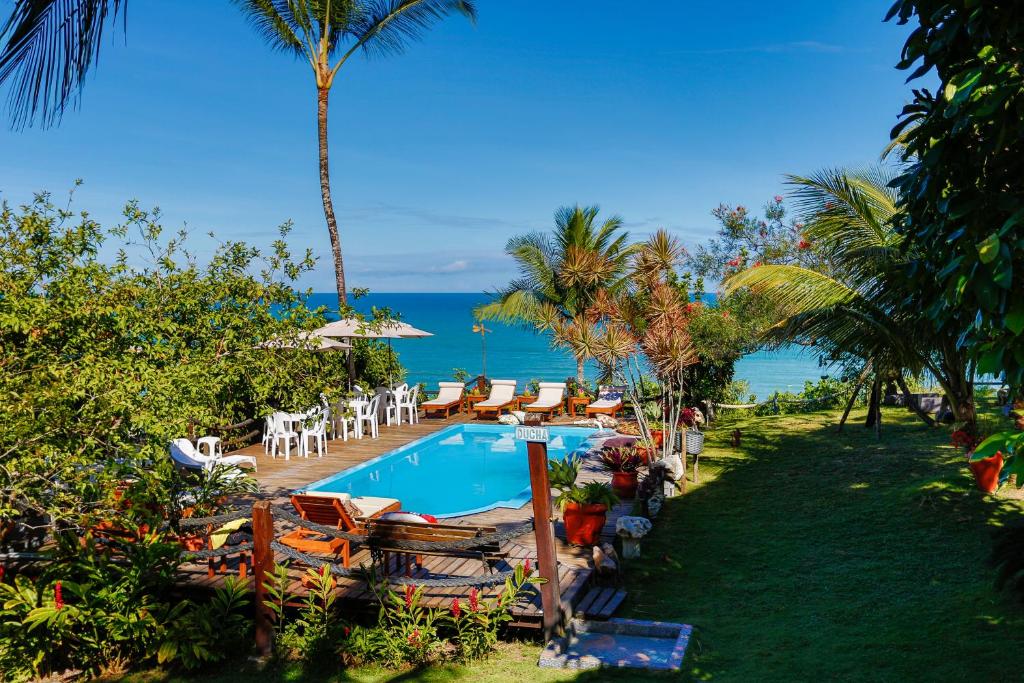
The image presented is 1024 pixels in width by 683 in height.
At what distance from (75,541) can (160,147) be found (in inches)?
1905

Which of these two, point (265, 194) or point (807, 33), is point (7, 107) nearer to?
point (807, 33)

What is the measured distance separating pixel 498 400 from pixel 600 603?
10.9 meters

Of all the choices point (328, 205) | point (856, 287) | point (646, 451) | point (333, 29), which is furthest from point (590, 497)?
point (333, 29)

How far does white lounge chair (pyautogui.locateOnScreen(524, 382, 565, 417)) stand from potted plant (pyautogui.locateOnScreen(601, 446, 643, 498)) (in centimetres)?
576

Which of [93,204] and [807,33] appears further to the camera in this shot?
[807,33]

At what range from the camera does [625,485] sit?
10125mm

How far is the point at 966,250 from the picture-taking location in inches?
106

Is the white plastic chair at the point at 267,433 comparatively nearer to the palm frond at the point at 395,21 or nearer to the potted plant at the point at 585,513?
the potted plant at the point at 585,513

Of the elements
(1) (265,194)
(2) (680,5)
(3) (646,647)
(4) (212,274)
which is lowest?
(3) (646,647)

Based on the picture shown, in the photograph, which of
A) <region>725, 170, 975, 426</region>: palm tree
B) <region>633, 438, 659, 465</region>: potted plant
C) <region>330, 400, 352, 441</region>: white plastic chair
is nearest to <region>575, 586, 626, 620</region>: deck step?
<region>633, 438, 659, 465</region>: potted plant

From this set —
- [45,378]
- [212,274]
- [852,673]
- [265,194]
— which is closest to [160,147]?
[212,274]

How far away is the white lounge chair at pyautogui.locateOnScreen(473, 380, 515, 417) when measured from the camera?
1727 cm

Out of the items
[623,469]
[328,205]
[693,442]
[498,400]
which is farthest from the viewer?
[328,205]

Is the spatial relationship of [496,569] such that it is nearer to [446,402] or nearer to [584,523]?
[584,523]
